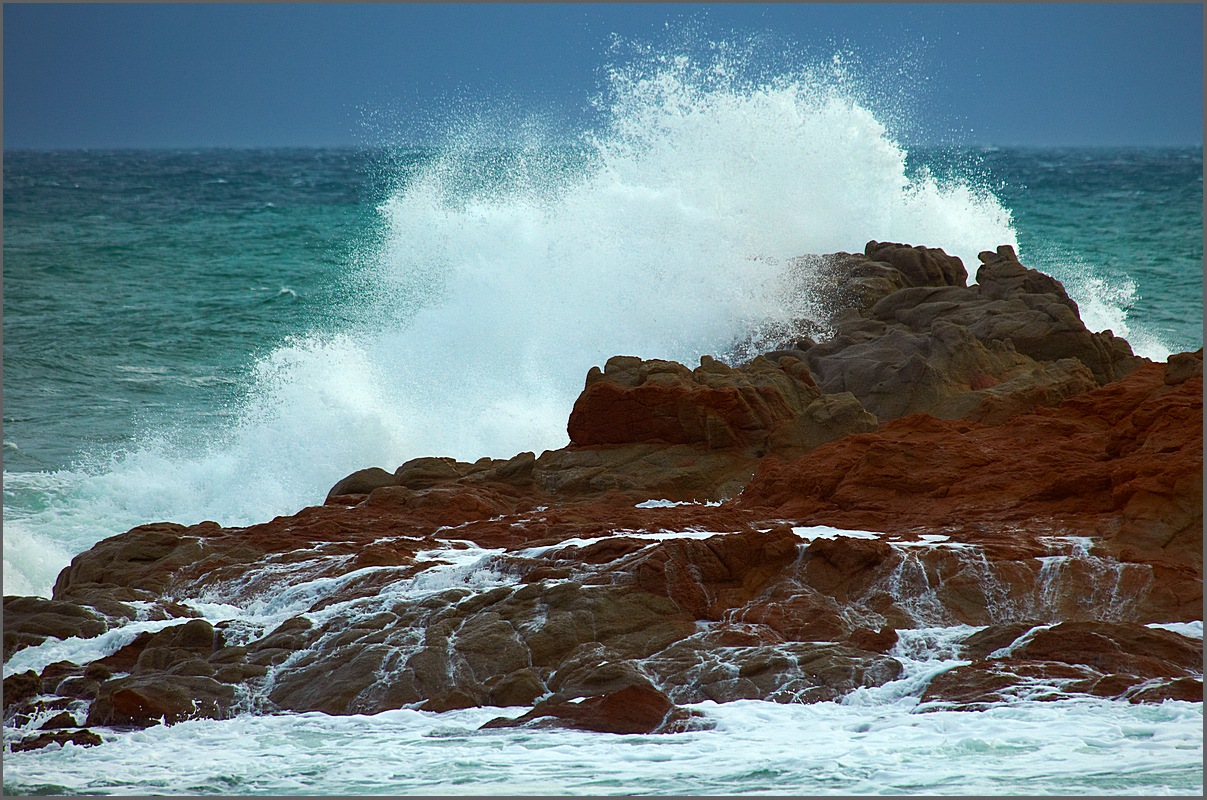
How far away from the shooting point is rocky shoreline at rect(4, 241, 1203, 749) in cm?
679

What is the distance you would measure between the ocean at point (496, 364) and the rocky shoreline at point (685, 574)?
0.81 ft

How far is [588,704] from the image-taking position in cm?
659

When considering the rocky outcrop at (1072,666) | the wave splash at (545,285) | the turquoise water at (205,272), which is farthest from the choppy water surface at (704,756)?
the turquoise water at (205,272)

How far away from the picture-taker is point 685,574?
761 centimetres

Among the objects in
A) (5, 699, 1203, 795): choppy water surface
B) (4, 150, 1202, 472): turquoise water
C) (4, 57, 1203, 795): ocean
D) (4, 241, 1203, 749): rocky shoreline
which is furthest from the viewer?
(4, 150, 1202, 472): turquoise water

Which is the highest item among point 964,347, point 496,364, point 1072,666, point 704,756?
point 496,364

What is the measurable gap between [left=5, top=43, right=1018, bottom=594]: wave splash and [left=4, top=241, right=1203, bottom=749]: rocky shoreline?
107 inches

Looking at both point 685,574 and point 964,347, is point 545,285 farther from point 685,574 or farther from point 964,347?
point 685,574

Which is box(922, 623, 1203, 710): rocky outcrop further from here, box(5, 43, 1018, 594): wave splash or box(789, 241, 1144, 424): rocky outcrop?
box(5, 43, 1018, 594): wave splash

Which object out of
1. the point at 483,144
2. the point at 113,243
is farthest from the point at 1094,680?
the point at 113,243

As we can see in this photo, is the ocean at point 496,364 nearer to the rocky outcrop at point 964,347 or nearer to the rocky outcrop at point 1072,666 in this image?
the rocky outcrop at point 1072,666

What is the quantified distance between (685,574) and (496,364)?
7572 millimetres

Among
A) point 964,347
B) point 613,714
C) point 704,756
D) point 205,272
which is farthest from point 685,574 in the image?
point 205,272

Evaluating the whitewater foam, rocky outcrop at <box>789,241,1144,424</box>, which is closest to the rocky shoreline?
rocky outcrop at <box>789,241,1144,424</box>
